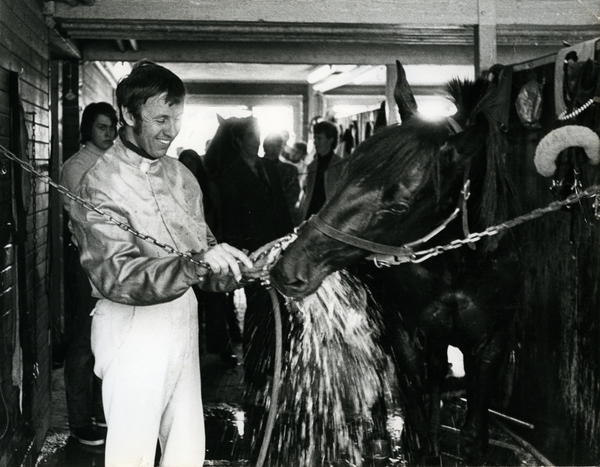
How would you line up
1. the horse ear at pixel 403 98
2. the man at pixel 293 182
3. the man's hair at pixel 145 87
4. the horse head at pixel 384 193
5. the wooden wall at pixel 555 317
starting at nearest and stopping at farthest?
the man's hair at pixel 145 87 → the horse head at pixel 384 193 → the horse ear at pixel 403 98 → the wooden wall at pixel 555 317 → the man at pixel 293 182

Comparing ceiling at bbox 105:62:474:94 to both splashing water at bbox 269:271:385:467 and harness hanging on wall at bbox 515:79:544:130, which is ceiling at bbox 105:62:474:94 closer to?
harness hanging on wall at bbox 515:79:544:130

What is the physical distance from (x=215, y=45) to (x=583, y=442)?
3731mm

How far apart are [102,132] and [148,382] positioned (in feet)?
7.63

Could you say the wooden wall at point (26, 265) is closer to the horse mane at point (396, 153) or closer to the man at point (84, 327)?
the man at point (84, 327)

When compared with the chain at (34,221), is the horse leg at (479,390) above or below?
below

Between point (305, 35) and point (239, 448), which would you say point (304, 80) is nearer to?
point (305, 35)

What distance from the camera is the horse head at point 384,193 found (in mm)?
2766

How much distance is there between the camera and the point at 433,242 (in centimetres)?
321

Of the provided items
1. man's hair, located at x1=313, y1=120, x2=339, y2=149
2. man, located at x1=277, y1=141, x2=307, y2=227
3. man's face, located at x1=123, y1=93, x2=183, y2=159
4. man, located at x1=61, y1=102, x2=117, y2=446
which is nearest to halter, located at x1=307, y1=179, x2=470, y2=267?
man's face, located at x1=123, y1=93, x2=183, y2=159

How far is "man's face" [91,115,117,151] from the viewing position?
446 cm

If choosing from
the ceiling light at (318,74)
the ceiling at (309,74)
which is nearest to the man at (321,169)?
the ceiling light at (318,74)

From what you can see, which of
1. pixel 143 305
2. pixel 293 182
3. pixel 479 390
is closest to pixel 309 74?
pixel 293 182

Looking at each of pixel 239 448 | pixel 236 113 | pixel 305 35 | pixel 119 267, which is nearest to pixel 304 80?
pixel 236 113

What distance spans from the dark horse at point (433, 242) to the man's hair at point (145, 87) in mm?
708
